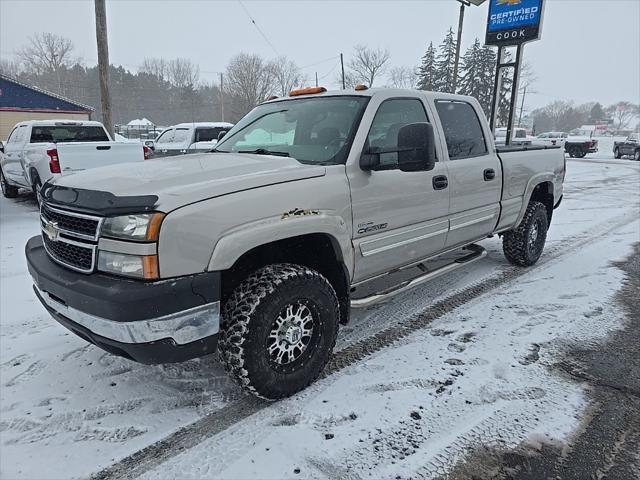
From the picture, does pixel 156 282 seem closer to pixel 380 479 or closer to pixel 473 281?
pixel 380 479

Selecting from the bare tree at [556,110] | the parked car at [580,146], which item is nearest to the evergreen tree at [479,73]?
the parked car at [580,146]

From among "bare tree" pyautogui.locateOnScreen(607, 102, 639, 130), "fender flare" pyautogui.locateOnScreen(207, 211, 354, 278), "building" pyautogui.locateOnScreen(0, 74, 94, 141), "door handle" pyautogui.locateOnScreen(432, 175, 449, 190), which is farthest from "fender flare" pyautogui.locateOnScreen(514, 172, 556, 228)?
"bare tree" pyautogui.locateOnScreen(607, 102, 639, 130)

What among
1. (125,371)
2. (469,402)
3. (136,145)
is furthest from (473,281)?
(136,145)

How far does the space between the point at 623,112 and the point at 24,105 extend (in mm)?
140075

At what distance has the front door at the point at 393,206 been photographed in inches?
120

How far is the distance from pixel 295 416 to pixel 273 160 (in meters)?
1.58

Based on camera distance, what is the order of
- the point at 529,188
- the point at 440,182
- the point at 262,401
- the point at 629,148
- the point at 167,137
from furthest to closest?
the point at 629,148, the point at 167,137, the point at 529,188, the point at 440,182, the point at 262,401

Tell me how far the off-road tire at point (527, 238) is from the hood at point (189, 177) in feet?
10.8

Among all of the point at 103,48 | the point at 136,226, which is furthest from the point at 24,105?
the point at 136,226

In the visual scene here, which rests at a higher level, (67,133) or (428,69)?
(428,69)

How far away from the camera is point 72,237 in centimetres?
245

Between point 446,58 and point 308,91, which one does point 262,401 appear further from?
point 446,58

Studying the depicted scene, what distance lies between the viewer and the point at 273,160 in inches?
116

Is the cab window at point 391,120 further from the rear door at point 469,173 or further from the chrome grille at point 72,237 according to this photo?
the chrome grille at point 72,237
